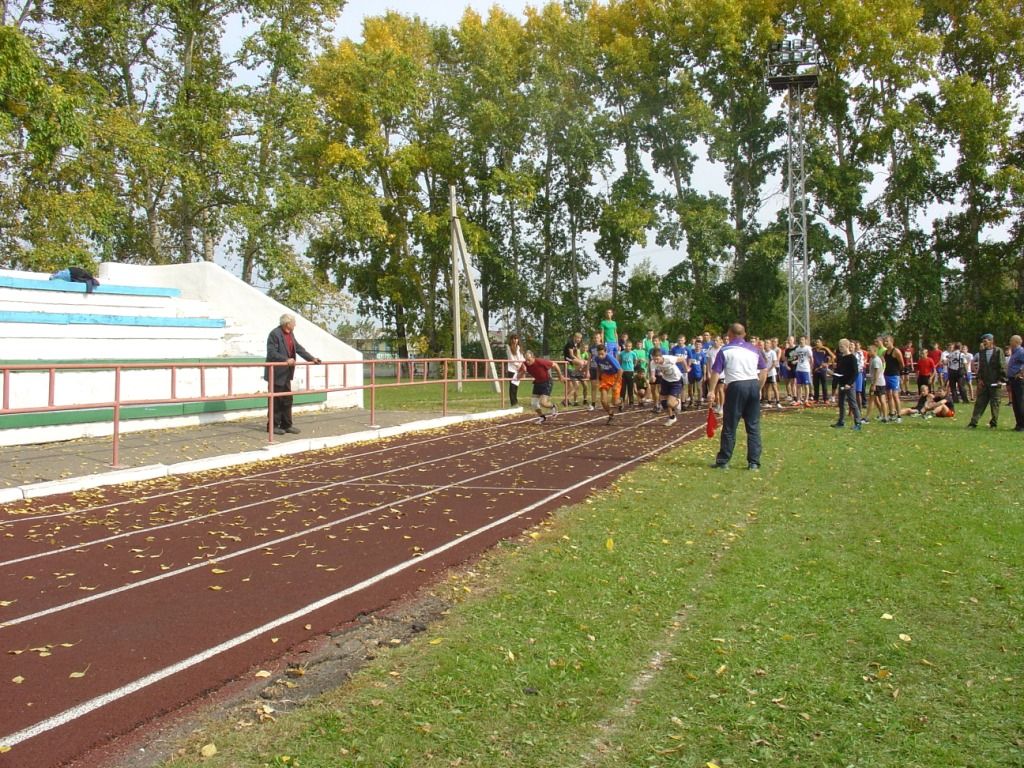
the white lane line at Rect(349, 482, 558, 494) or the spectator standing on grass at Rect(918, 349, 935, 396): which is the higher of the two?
the spectator standing on grass at Rect(918, 349, 935, 396)

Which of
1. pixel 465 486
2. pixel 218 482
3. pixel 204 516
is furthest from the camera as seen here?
pixel 218 482

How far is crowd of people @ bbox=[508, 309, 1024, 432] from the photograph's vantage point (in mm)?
17906

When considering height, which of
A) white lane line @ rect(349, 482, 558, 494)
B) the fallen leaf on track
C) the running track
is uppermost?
white lane line @ rect(349, 482, 558, 494)

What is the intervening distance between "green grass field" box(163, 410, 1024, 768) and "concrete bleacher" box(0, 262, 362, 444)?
8.90 meters

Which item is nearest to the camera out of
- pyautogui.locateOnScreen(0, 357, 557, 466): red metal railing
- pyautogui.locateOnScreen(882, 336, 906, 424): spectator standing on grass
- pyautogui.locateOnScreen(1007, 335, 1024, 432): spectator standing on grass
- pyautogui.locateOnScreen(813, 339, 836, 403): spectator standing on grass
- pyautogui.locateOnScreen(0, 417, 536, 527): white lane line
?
pyautogui.locateOnScreen(0, 417, 536, 527): white lane line

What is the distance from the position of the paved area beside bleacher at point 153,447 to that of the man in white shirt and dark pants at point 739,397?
6.86m

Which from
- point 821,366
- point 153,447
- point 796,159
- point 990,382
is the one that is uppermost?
point 796,159

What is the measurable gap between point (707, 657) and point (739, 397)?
7705mm

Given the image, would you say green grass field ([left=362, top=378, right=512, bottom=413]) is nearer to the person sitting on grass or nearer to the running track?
the running track

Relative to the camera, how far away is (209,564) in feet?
23.0

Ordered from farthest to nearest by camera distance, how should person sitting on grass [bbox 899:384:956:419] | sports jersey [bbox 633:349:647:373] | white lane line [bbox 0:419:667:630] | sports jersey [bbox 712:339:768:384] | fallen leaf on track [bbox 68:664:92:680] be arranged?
sports jersey [bbox 633:349:647:373] < person sitting on grass [bbox 899:384:956:419] < sports jersey [bbox 712:339:768:384] < white lane line [bbox 0:419:667:630] < fallen leaf on track [bbox 68:664:92:680]

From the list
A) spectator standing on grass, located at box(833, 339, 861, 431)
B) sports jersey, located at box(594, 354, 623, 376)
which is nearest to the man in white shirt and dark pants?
spectator standing on grass, located at box(833, 339, 861, 431)

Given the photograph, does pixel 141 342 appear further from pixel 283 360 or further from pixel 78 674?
pixel 78 674

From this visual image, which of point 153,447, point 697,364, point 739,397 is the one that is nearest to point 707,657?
point 739,397
